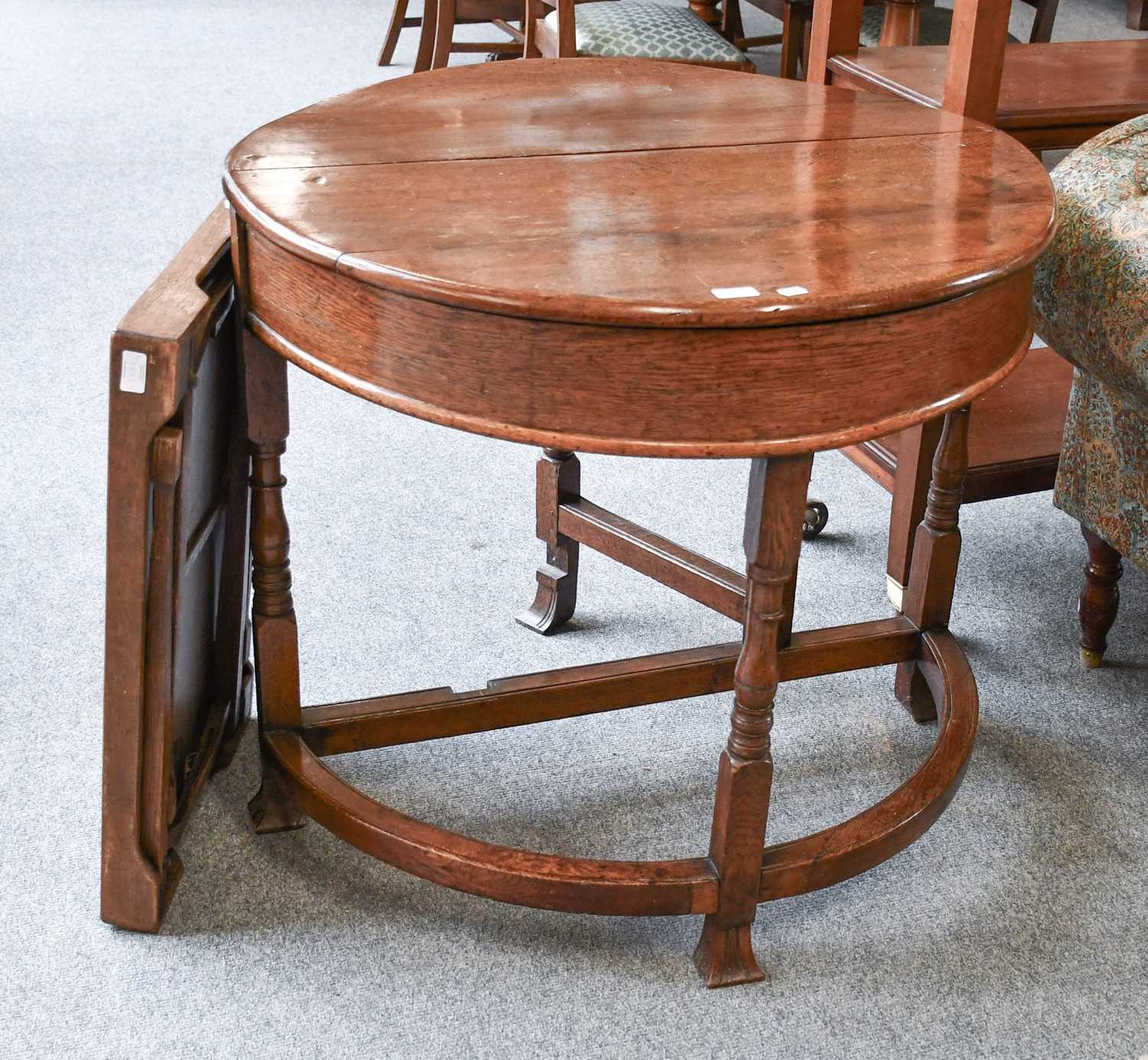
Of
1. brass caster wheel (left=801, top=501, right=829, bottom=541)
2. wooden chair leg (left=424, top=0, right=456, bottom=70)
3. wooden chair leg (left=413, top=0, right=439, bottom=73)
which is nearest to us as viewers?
brass caster wheel (left=801, top=501, right=829, bottom=541)

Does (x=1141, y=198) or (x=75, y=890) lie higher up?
(x=1141, y=198)

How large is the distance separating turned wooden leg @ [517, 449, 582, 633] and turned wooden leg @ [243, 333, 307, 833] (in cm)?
57

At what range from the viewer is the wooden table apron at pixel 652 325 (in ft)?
3.92

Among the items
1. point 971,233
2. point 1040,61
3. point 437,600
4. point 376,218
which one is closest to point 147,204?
point 437,600

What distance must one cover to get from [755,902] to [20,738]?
42.1 inches

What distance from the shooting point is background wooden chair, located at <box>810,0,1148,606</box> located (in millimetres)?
1932

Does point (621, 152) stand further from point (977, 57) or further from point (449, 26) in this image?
point (449, 26)

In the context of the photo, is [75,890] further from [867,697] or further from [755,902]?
[867,697]

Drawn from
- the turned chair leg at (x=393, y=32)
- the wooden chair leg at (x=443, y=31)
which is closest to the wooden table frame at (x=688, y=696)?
the wooden chair leg at (x=443, y=31)

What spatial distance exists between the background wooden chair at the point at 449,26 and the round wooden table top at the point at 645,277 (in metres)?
3.68

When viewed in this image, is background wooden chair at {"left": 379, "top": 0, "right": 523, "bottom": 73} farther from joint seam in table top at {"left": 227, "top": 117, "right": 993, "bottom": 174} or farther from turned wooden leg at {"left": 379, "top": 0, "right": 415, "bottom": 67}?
joint seam in table top at {"left": 227, "top": 117, "right": 993, "bottom": 174}

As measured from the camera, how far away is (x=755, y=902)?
1.59m

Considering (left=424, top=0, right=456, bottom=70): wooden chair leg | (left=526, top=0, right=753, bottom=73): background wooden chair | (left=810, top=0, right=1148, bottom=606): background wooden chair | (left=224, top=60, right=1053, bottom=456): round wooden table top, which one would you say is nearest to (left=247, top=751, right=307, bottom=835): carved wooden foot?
(left=224, top=60, right=1053, bottom=456): round wooden table top

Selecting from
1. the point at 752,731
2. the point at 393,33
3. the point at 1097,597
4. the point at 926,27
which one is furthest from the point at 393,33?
the point at 752,731
